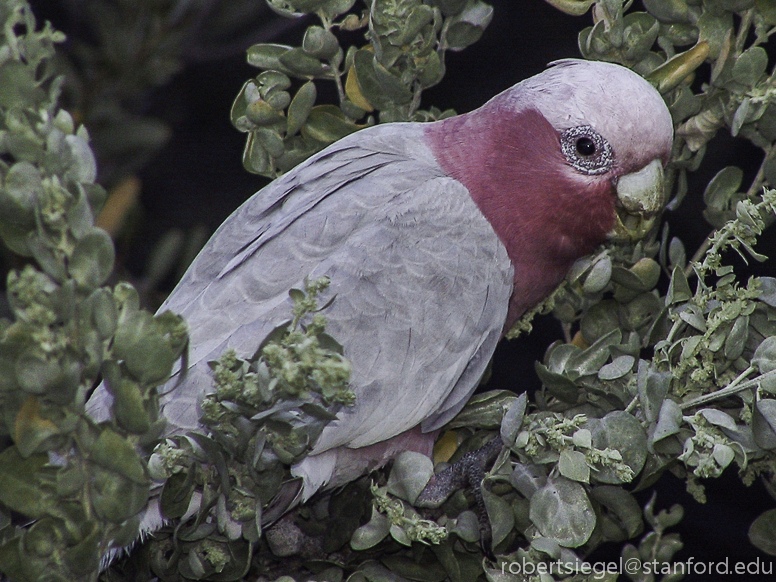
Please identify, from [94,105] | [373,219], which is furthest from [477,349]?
[94,105]

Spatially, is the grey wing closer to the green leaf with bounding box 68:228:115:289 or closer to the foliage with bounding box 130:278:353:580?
the foliage with bounding box 130:278:353:580

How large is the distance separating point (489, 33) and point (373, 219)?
0.56m

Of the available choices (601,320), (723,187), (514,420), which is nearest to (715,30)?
(723,187)

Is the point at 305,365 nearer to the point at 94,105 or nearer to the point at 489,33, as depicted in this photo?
the point at 94,105

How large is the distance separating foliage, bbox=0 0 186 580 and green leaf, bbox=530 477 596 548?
26cm

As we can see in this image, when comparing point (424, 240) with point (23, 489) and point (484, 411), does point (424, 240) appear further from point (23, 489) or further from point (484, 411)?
point (23, 489)

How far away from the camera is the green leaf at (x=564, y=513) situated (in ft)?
1.69

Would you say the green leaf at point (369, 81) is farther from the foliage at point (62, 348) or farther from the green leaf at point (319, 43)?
the foliage at point (62, 348)

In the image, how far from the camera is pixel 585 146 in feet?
2.24

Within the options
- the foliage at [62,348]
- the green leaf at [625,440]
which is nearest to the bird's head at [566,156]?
the green leaf at [625,440]

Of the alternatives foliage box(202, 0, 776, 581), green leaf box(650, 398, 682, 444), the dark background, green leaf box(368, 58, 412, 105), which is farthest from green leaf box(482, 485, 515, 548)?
the dark background

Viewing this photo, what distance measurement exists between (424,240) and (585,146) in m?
0.17

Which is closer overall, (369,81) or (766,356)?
(766,356)

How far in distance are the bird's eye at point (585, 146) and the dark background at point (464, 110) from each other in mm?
438
